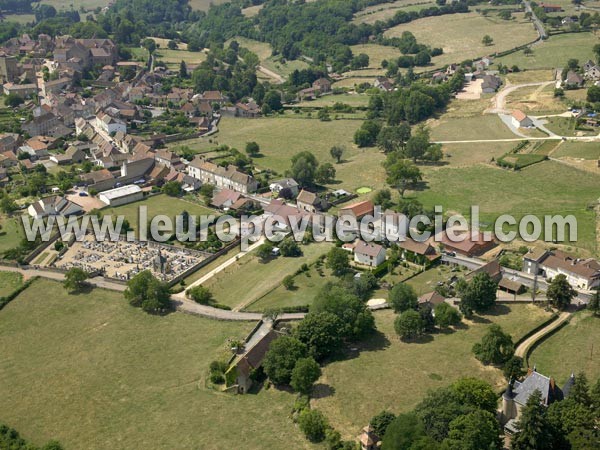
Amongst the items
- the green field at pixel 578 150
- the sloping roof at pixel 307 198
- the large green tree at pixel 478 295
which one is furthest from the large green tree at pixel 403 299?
the green field at pixel 578 150

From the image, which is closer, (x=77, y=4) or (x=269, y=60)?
(x=269, y=60)

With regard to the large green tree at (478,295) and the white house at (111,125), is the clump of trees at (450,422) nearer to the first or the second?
the large green tree at (478,295)

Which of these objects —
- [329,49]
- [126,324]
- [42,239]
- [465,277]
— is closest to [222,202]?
[42,239]

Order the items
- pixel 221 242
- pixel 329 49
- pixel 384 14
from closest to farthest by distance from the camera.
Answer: pixel 221 242 → pixel 329 49 → pixel 384 14

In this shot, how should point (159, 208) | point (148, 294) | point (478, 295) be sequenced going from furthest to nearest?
point (159, 208)
point (148, 294)
point (478, 295)

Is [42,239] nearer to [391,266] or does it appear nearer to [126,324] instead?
[126,324]

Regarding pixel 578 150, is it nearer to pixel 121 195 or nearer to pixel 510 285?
pixel 510 285

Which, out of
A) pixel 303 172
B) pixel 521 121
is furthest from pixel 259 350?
pixel 521 121
